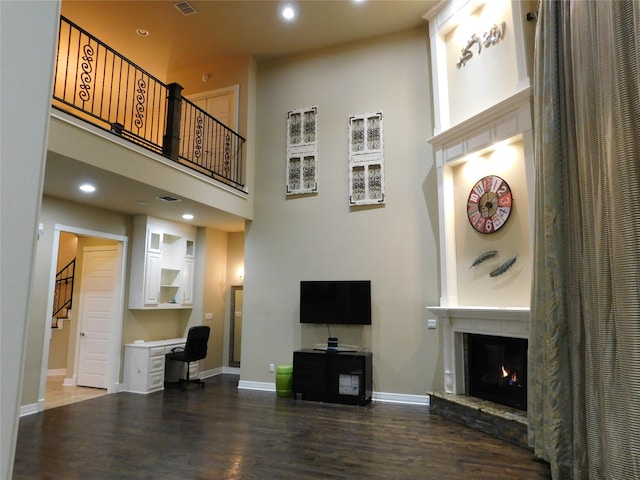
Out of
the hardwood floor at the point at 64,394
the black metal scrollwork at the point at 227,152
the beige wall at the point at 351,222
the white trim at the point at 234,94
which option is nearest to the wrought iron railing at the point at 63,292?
the hardwood floor at the point at 64,394

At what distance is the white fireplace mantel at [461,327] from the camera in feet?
15.3

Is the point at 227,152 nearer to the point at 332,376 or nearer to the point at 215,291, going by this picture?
the point at 215,291

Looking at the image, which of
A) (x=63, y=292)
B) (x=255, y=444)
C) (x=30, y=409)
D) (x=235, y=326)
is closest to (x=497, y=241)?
(x=255, y=444)

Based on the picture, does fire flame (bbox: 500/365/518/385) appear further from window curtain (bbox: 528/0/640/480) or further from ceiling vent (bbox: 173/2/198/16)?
ceiling vent (bbox: 173/2/198/16)

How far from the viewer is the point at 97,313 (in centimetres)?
688

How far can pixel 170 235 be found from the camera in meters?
7.43

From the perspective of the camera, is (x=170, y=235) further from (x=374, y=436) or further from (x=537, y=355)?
(x=537, y=355)

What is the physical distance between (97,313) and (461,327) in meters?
5.76

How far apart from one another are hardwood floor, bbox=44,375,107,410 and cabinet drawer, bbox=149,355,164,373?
0.78m

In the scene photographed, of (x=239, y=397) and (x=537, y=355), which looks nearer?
(x=537, y=355)

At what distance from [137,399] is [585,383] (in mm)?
5666

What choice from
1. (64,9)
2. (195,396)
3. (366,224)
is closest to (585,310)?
(366,224)

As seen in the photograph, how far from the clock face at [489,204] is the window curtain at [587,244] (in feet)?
3.48

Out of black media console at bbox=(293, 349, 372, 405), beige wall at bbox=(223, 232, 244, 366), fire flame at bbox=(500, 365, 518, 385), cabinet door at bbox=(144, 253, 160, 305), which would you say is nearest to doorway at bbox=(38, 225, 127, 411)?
cabinet door at bbox=(144, 253, 160, 305)
